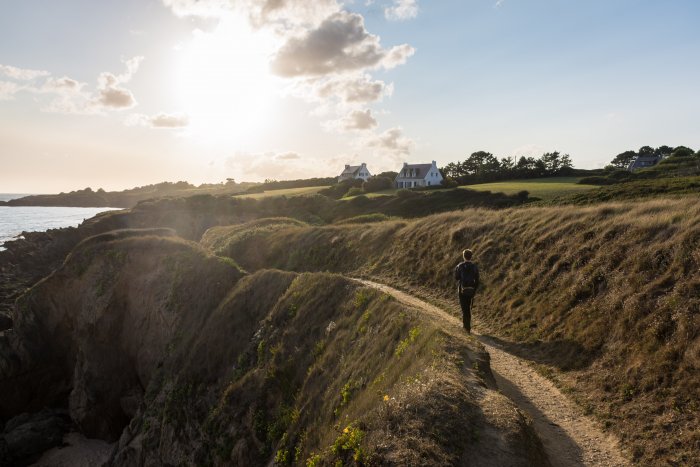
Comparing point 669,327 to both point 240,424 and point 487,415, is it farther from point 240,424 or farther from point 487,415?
point 240,424

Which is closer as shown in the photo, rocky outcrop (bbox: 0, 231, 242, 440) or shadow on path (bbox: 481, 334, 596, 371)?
shadow on path (bbox: 481, 334, 596, 371)

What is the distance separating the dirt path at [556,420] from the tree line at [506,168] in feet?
241

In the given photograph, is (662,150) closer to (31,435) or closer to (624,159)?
(624,159)

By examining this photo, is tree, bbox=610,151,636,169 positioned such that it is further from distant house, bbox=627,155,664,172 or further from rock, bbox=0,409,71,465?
rock, bbox=0,409,71,465

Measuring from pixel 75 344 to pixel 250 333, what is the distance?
18.3 metres

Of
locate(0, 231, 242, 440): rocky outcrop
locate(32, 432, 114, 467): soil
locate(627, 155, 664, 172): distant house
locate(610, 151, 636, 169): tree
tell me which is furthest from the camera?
locate(610, 151, 636, 169): tree

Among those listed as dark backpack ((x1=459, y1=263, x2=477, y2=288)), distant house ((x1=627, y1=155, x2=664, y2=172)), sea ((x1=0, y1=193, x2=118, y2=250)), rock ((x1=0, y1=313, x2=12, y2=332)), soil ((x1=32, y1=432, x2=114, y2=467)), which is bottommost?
soil ((x1=32, y1=432, x2=114, y2=467))

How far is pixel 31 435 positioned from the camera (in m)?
24.7

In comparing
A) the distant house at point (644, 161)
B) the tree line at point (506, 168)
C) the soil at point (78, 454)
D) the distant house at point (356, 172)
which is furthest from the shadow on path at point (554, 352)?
the distant house at point (644, 161)

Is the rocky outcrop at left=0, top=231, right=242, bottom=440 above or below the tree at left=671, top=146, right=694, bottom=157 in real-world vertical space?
below

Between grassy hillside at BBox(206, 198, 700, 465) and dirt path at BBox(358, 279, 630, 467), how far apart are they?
1.58ft

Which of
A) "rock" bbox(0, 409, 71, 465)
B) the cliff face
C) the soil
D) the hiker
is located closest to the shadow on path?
the hiker

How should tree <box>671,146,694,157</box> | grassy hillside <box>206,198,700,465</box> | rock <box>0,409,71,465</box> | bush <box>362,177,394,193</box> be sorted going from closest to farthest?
grassy hillside <box>206,198,700,465</box>, rock <box>0,409,71,465</box>, tree <box>671,146,694,157</box>, bush <box>362,177,394,193</box>

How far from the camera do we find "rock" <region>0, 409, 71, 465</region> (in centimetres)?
2355
